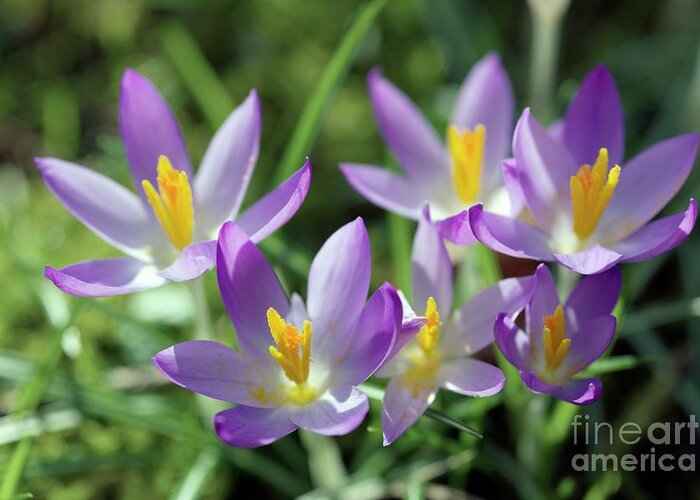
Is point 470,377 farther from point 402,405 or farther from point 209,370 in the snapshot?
point 209,370

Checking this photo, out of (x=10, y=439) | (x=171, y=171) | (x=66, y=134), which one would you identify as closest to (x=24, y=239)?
(x=66, y=134)

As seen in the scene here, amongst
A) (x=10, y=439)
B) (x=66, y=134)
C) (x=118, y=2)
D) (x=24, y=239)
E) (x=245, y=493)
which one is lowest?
(x=245, y=493)

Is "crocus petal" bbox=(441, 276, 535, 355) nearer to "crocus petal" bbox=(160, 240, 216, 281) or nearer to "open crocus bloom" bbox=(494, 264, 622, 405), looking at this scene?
"open crocus bloom" bbox=(494, 264, 622, 405)

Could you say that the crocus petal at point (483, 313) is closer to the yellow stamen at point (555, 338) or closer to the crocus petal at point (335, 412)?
the yellow stamen at point (555, 338)

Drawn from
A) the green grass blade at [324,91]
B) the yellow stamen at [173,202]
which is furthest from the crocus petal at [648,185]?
the yellow stamen at [173,202]

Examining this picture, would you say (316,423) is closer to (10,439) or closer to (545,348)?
(545,348)

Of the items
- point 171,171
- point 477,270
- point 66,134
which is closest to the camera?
point 171,171

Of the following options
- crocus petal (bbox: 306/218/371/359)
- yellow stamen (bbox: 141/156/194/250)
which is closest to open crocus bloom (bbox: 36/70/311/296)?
yellow stamen (bbox: 141/156/194/250)
